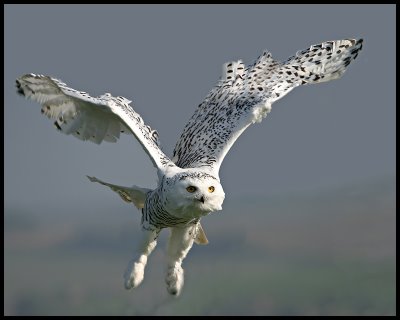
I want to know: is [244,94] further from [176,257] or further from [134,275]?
[134,275]

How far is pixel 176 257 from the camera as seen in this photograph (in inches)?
561

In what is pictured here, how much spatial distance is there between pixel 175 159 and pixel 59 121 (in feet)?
6.70

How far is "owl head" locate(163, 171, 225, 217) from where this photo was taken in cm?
1241

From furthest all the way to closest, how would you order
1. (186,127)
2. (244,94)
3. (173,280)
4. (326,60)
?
(326,60)
(186,127)
(244,94)
(173,280)

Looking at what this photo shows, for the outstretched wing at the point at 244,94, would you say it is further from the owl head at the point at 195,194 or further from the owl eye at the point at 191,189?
the owl eye at the point at 191,189

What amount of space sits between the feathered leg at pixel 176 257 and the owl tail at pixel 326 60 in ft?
12.1

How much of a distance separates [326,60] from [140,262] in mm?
5123

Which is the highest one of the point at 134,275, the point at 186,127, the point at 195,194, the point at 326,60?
the point at 326,60

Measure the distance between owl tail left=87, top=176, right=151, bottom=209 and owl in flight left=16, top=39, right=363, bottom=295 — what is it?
0.05ft

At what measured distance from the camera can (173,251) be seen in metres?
14.2

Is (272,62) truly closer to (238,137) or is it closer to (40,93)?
(238,137)

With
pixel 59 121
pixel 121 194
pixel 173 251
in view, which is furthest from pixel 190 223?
pixel 59 121

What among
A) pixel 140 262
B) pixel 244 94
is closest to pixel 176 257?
pixel 140 262

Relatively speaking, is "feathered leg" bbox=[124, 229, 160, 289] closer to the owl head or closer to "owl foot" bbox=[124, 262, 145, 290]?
"owl foot" bbox=[124, 262, 145, 290]
